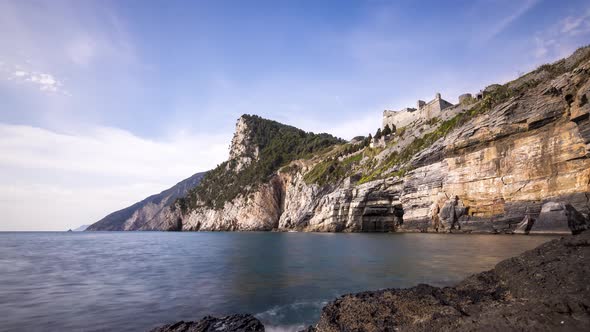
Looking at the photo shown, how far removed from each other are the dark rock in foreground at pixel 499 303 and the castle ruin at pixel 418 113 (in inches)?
2587

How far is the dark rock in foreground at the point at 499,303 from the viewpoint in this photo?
6293 millimetres

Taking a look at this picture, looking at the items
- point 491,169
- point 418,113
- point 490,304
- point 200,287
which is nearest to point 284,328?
point 490,304

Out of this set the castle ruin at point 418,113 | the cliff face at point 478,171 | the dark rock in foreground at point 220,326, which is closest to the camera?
the dark rock in foreground at point 220,326

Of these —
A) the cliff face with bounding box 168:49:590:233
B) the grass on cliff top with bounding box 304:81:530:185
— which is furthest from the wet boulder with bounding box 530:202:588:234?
the grass on cliff top with bounding box 304:81:530:185

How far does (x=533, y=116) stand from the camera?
38.9m

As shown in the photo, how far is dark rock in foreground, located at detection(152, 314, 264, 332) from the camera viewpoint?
885 centimetres

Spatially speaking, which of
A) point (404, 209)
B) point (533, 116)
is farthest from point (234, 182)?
point (533, 116)

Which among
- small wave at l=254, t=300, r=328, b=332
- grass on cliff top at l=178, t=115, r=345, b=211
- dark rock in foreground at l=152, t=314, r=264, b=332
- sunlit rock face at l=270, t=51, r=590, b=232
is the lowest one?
small wave at l=254, t=300, r=328, b=332

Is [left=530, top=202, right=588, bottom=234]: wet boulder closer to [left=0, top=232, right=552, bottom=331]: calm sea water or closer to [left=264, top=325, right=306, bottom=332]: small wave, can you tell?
[left=0, top=232, right=552, bottom=331]: calm sea water

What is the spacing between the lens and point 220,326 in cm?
907

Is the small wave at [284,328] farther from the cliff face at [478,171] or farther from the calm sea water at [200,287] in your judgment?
the cliff face at [478,171]

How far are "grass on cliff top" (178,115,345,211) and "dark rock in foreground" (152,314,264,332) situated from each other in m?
106

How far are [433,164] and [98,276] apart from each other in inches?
1981

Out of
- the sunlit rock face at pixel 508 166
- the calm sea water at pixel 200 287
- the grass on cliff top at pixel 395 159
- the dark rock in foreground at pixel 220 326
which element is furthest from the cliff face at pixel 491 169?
the dark rock in foreground at pixel 220 326
